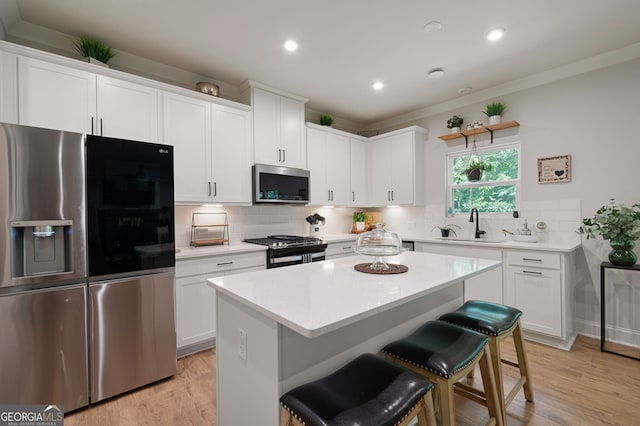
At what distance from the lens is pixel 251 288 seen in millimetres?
1366

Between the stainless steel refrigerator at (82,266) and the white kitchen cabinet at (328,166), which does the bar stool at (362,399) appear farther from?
the white kitchen cabinet at (328,166)

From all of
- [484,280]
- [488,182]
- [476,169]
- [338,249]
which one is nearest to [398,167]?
[476,169]

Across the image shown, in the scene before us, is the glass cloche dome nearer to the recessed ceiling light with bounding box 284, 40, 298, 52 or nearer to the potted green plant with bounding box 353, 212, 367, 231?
the recessed ceiling light with bounding box 284, 40, 298, 52

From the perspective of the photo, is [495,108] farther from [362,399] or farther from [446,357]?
[362,399]

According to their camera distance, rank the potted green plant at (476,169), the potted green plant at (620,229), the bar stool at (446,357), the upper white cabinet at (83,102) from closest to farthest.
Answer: the bar stool at (446,357) → the upper white cabinet at (83,102) → the potted green plant at (620,229) → the potted green plant at (476,169)

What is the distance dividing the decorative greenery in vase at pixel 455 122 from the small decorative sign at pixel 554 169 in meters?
1.03

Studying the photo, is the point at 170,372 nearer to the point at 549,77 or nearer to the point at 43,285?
the point at 43,285

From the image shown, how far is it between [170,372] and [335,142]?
10.9 feet

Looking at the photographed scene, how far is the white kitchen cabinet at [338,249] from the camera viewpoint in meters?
3.69

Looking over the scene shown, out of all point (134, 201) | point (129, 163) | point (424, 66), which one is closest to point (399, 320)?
point (134, 201)

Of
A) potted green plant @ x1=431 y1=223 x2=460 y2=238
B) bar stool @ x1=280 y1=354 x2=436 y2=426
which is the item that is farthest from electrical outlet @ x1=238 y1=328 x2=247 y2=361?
potted green plant @ x1=431 y1=223 x2=460 y2=238

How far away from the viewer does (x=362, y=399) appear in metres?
1.01

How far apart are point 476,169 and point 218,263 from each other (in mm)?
3229

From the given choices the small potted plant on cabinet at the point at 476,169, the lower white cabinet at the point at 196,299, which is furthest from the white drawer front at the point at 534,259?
the lower white cabinet at the point at 196,299
